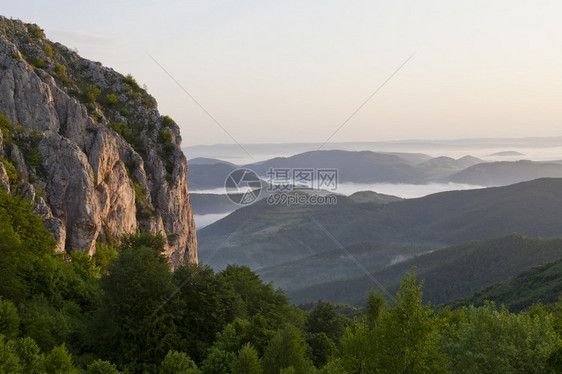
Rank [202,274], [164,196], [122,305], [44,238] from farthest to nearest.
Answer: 1. [164,196]
2. [44,238]
3. [202,274]
4. [122,305]

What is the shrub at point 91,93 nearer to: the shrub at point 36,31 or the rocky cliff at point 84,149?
the rocky cliff at point 84,149

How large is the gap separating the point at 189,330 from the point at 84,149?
45743mm

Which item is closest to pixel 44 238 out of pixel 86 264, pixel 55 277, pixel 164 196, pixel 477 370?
pixel 86 264

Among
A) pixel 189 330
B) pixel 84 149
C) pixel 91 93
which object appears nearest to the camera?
pixel 189 330

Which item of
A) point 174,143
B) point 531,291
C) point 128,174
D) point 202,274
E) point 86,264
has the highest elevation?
point 174,143

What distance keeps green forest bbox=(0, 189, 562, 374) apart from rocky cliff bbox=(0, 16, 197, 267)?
10.7 metres

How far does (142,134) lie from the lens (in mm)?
87562

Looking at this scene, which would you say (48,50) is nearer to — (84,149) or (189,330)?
(84,149)

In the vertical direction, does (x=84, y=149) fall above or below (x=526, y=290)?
above

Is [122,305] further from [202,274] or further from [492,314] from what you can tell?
[492,314]

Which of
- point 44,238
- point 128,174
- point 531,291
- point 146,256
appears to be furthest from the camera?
point 531,291

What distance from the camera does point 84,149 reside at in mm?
72562

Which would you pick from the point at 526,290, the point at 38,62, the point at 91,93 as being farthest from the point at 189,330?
the point at 526,290

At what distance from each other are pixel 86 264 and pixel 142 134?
35096mm
